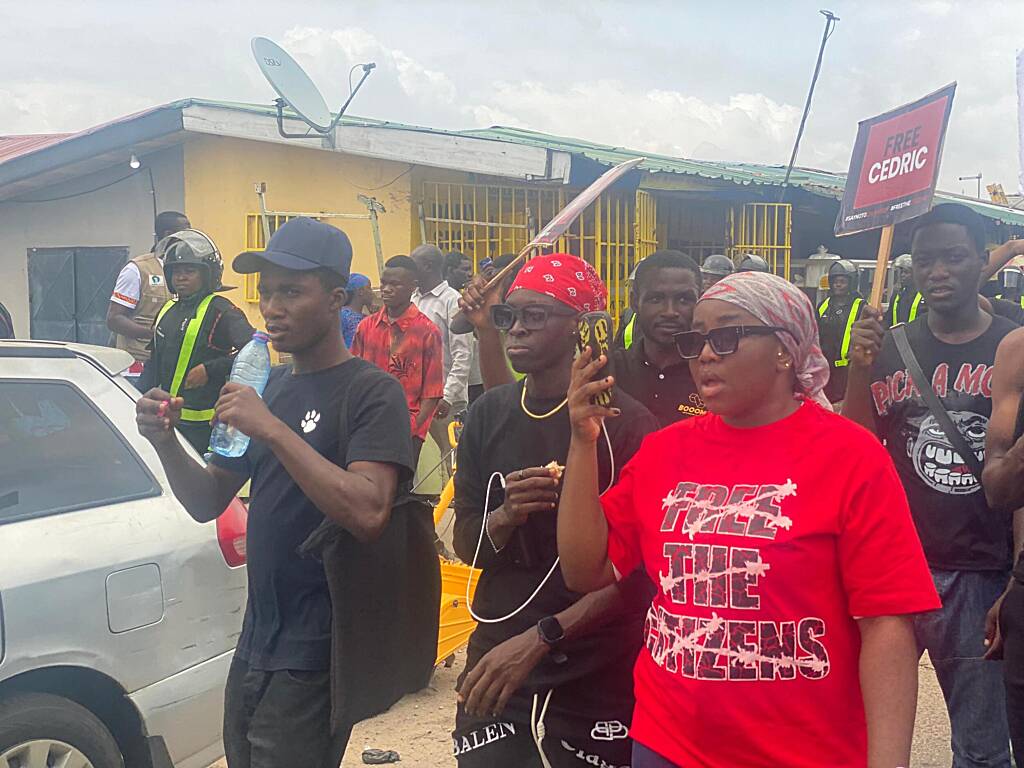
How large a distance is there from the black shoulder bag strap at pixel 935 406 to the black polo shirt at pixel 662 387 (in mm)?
715

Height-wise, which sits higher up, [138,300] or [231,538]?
[138,300]

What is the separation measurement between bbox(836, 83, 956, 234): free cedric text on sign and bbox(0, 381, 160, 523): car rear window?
2.71 meters

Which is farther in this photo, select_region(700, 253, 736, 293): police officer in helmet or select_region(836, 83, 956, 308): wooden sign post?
select_region(700, 253, 736, 293): police officer in helmet

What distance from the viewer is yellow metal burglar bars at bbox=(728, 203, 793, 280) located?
14317 millimetres

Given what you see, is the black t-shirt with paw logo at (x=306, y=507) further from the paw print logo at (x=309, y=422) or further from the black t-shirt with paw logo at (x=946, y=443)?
the black t-shirt with paw logo at (x=946, y=443)

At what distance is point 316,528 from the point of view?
2.85 metres

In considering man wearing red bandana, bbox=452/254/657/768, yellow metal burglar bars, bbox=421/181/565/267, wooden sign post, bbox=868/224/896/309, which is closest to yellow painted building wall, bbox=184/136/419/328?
yellow metal burglar bars, bbox=421/181/565/267

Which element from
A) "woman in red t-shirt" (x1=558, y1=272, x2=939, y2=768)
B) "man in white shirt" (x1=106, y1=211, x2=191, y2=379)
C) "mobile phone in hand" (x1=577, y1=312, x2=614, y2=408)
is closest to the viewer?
"woman in red t-shirt" (x1=558, y1=272, x2=939, y2=768)

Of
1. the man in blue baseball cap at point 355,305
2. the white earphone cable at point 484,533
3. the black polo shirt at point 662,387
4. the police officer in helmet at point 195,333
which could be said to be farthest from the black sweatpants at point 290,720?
the man in blue baseball cap at point 355,305

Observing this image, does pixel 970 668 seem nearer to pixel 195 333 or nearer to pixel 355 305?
pixel 195 333

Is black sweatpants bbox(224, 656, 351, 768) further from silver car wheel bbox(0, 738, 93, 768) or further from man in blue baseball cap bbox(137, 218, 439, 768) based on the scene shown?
silver car wheel bbox(0, 738, 93, 768)

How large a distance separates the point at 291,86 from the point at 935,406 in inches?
268

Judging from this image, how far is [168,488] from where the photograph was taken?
3.90m

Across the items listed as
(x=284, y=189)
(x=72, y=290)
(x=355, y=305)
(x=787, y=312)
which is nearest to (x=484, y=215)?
(x=284, y=189)
